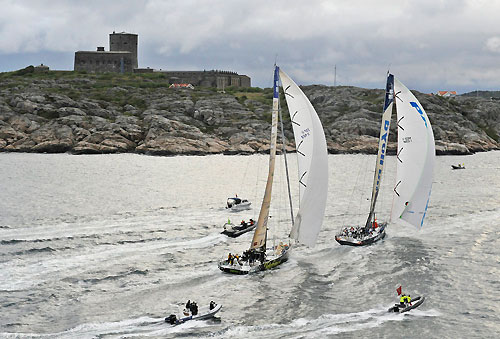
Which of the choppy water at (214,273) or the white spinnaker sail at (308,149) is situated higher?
the white spinnaker sail at (308,149)

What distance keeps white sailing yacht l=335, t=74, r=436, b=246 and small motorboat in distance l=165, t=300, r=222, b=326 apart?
21.1m

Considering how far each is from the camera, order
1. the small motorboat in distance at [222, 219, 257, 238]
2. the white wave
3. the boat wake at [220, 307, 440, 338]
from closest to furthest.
Result: the boat wake at [220, 307, 440, 338] < the white wave < the small motorboat in distance at [222, 219, 257, 238]

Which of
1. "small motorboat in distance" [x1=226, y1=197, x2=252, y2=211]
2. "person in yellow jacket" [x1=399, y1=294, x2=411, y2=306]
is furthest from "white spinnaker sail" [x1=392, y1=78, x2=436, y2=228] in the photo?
"small motorboat in distance" [x1=226, y1=197, x2=252, y2=211]

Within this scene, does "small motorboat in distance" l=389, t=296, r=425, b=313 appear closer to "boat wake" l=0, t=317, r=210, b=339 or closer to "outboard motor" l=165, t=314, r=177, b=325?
"boat wake" l=0, t=317, r=210, b=339

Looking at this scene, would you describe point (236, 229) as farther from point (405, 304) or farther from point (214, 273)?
point (405, 304)

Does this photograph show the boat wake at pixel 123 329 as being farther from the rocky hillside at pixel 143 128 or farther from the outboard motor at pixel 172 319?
the rocky hillside at pixel 143 128

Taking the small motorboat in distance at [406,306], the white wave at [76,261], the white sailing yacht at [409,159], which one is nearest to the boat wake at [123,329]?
the white wave at [76,261]

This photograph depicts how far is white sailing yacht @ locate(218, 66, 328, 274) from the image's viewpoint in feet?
148

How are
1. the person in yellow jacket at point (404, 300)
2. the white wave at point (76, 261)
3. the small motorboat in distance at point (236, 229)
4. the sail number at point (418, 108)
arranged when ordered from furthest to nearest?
1. the small motorboat in distance at point (236, 229)
2. the sail number at point (418, 108)
3. the white wave at point (76, 261)
4. the person in yellow jacket at point (404, 300)

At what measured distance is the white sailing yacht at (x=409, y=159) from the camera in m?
54.3

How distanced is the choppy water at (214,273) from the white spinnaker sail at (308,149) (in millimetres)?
6227

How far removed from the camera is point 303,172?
4588 centimetres

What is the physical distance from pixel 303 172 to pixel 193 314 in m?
15.9

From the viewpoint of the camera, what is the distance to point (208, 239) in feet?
188
